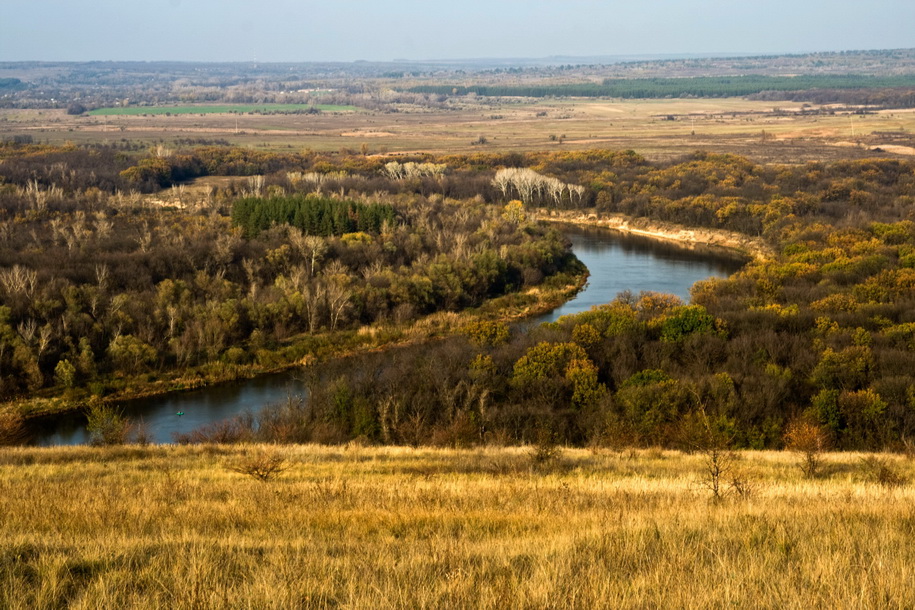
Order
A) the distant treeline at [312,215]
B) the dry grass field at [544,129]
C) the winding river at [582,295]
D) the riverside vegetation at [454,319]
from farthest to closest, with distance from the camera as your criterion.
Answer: the dry grass field at [544,129]
the distant treeline at [312,215]
the winding river at [582,295]
the riverside vegetation at [454,319]

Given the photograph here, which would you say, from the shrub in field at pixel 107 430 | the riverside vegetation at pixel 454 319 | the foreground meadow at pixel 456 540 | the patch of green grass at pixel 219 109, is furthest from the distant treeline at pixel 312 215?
the patch of green grass at pixel 219 109

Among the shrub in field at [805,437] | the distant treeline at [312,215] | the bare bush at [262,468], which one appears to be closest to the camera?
the bare bush at [262,468]

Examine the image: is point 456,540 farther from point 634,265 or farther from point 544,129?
point 544,129

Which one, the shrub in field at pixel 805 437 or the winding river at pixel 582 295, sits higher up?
the shrub in field at pixel 805 437

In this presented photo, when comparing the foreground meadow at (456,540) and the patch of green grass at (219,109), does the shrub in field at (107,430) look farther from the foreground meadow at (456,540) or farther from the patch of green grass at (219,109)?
the patch of green grass at (219,109)

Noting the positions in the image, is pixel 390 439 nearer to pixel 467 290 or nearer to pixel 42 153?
pixel 467 290

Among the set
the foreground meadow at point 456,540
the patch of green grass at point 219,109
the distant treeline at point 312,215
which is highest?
the patch of green grass at point 219,109

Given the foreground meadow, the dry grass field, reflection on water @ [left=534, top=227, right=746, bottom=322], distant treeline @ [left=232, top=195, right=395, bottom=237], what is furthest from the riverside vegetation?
the dry grass field
